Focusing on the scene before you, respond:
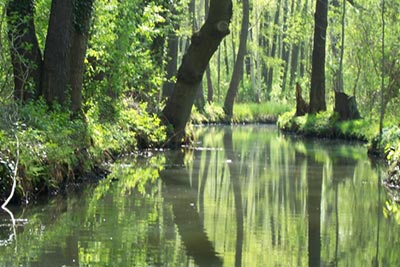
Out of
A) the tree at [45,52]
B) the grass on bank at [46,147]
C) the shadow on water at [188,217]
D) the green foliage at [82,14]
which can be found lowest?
the shadow on water at [188,217]

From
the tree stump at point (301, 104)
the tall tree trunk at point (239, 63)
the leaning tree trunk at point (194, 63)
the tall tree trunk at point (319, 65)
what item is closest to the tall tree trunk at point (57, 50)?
the leaning tree trunk at point (194, 63)

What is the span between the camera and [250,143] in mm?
26938

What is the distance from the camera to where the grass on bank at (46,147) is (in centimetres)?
1111

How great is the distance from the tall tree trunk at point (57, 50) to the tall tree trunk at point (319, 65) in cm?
1979

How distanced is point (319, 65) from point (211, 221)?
80.3 ft

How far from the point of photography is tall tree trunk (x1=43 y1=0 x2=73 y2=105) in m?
15.1

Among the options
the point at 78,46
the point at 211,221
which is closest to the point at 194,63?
the point at 78,46

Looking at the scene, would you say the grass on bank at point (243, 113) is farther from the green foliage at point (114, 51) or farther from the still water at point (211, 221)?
the still water at point (211, 221)

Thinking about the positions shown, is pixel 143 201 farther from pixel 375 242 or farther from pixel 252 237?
pixel 375 242

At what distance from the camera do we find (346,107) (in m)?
30.4

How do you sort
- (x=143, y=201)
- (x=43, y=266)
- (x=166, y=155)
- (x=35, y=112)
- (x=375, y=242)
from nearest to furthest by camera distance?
1. (x=43, y=266)
2. (x=375, y=242)
3. (x=143, y=201)
4. (x=35, y=112)
5. (x=166, y=155)

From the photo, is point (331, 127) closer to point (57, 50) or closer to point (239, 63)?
point (239, 63)

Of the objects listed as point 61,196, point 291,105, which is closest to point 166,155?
point 61,196

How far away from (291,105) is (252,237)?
149ft
